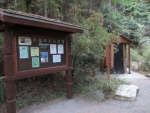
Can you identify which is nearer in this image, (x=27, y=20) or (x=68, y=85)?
(x=27, y=20)

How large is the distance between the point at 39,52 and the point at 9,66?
1018 millimetres

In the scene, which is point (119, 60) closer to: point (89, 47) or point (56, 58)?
point (89, 47)


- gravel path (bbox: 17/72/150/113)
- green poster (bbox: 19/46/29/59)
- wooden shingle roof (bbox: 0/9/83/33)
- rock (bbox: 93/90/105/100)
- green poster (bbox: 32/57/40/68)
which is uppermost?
wooden shingle roof (bbox: 0/9/83/33)

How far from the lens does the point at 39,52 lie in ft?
16.7

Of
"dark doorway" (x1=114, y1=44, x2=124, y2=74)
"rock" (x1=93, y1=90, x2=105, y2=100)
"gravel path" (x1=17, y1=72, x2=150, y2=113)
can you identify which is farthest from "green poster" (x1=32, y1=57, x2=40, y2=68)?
"dark doorway" (x1=114, y1=44, x2=124, y2=74)

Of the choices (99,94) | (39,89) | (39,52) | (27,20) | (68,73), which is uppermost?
(27,20)

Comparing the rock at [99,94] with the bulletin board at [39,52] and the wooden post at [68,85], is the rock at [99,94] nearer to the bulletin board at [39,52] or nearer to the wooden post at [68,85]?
the wooden post at [68,85]

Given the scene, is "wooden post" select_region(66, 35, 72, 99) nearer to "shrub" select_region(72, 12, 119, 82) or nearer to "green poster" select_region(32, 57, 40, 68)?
"shrub" select_region(72, 12, 119, 82)

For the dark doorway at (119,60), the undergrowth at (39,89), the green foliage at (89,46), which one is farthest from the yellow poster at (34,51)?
the dark doorway at (119,60)

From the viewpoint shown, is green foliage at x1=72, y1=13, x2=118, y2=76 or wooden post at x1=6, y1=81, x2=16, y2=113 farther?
green foliage at x1=72, y1=13, x2=118, y2=76

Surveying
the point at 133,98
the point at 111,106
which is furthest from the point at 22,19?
the point at 133,98

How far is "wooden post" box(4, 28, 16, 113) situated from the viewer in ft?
13.9

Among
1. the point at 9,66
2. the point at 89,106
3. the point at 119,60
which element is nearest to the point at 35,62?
the point at 9,66

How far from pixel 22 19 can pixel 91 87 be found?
141 inches
